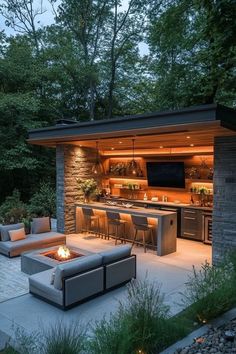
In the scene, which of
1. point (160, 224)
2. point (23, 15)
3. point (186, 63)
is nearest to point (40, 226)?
point (160, 224)

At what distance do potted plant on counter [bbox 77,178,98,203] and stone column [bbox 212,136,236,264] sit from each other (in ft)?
15.9

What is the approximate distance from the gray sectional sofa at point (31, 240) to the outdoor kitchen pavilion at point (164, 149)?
1.80m

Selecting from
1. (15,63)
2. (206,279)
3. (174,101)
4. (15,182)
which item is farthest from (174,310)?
(15,63)

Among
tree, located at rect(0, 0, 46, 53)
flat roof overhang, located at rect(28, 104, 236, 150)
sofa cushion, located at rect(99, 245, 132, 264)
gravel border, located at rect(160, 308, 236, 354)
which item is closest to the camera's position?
gravel border, located at rect(160, 308, 236, 354)

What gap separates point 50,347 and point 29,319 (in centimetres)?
191

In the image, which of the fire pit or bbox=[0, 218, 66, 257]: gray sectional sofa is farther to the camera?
bbox=[0, 218, 66, 257]: gray sectional sofa

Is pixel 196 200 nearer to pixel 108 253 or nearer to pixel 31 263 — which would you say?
pixel 108 253

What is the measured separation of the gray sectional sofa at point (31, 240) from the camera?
7773 mm

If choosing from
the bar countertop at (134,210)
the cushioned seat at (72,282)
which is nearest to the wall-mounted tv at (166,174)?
the bar countertop at (134,210)

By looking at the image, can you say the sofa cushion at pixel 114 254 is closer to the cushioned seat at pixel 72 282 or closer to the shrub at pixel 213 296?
the cushioned seat at pixel 72 282

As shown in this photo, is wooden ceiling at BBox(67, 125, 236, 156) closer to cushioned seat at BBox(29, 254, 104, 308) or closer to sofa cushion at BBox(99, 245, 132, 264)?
sofa cushion at BBox(99, 245, 132, 264)

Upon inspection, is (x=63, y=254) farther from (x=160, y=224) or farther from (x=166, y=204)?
(x=166, y=204)

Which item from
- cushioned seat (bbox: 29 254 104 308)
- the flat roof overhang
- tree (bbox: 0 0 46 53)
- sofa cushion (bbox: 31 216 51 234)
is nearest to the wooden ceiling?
the flat roof overhang

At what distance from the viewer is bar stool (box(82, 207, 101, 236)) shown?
9.96m
